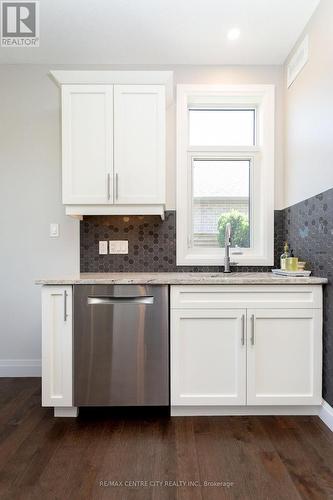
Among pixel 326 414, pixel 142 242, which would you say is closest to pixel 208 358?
pixel 326 414

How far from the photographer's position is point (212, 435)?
1.91 m

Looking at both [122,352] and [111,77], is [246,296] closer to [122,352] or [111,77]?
[122,352]

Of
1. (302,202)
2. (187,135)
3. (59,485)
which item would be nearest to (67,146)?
(187,135)

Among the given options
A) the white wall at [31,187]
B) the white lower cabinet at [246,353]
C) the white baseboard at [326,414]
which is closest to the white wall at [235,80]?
the white wall at [31,187]

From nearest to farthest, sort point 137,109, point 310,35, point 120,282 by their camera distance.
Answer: point 120,282 < point 310,35 < point 137,109

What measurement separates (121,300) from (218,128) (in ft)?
5.69

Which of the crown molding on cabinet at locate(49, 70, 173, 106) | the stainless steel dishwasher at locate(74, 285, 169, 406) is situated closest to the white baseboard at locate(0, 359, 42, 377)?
the stainless steel dishwasher at locate(74, 285, 169, 406)

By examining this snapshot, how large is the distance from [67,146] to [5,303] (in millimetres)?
1440

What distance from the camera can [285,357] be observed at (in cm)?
207

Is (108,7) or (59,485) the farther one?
(108,7)

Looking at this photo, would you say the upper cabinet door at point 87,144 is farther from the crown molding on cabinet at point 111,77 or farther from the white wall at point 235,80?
the white wall at point 235,80

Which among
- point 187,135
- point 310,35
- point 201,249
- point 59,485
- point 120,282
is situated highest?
point 310,35

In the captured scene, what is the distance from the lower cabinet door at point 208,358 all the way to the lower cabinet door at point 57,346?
66 centimetres

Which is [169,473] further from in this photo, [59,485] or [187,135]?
[187,135]
